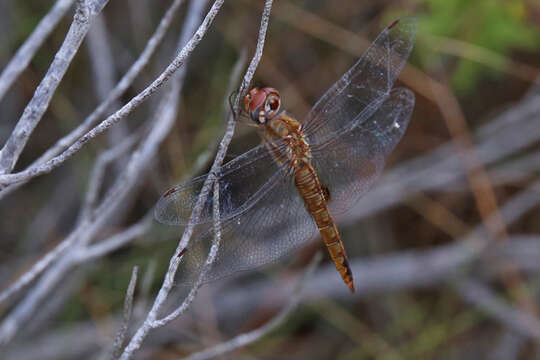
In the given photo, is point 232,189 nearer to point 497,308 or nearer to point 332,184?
point 332,184

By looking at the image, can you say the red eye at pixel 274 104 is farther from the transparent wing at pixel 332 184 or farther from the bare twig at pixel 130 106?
the bare twig at pixel 130 106

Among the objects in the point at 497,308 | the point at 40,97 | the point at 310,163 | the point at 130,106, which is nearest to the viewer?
the point at 130,106

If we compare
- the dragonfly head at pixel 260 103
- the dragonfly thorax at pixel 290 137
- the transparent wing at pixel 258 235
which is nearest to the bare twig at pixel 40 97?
the transparent wing at pixel 258 235

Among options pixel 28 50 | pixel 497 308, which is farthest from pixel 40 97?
pixel 497 308

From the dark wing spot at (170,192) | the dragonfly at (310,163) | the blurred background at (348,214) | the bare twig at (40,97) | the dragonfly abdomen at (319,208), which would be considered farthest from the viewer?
the blurred background at (348,214)

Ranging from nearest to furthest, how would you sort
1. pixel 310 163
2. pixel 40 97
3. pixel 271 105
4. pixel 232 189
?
pixel 40 97 → pixel 232 189 → pixel 271 105 → pixel 310 163

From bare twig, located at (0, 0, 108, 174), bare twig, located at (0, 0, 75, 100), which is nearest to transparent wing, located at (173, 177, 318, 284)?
bare twig, located at (0, 0, 108, 174)
